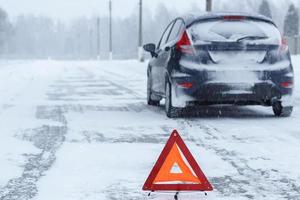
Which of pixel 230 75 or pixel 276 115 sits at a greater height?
pixel 230 75

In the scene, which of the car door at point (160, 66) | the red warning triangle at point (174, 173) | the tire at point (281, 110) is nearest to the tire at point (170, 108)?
the car door at point (160, 66)

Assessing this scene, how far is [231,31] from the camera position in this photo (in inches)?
374

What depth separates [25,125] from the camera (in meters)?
8.69

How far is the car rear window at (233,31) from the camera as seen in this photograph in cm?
940

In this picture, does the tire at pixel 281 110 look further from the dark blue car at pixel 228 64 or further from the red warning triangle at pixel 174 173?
the red warning triangle at pixel 174 173

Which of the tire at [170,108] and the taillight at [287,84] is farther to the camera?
the tire at [170,108]

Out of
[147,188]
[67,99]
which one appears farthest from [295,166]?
[67,99]

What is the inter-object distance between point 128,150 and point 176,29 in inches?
164

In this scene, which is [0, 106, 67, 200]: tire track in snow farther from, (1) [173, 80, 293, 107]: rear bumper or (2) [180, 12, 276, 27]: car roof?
(2) [180, 12, 276, 27]: car roof

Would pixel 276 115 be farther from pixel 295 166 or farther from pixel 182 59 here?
pixel 295 166

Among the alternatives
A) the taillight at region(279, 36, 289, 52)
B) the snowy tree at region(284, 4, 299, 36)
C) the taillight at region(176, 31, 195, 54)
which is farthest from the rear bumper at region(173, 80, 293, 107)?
the snowy tree at region(284, 4, 299, 36)

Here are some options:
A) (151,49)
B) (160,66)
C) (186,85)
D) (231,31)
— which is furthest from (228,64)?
(151,49)

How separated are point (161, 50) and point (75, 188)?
6129 mm

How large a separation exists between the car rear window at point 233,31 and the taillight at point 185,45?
0.09 m
